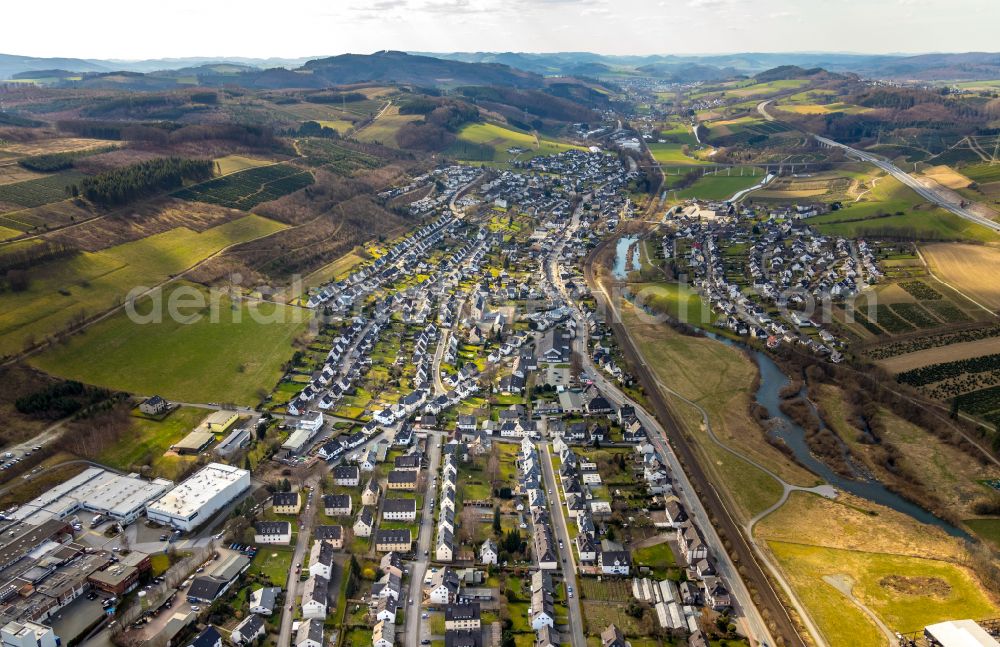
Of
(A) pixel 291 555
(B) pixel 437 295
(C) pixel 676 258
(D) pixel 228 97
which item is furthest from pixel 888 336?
(D) pixel 228 97

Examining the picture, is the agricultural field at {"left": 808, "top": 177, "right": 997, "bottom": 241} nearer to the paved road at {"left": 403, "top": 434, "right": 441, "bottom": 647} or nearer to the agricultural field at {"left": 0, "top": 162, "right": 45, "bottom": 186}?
the paved road at {"left": 403, "top": 434, "right": 441, "bottom": 647}

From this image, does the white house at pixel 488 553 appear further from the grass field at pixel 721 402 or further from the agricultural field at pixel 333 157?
the agricultural field at pixel 333 157

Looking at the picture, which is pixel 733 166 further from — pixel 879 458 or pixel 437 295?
pixel 879 458

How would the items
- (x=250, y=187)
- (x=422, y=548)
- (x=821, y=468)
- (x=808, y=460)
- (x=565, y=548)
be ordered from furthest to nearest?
(x=250, y=187) < (x=808, y=460) < (x=821, y=468) < (x=565, y=548) < (x=422, y=548)

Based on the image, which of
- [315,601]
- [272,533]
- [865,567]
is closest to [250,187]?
[272,533]

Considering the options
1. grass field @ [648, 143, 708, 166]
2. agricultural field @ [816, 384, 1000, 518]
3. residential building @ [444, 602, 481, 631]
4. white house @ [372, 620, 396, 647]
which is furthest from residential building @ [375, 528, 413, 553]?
grass field @ [648, 143, 708, 166]

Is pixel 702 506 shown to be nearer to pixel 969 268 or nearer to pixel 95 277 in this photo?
pixel 969 268
